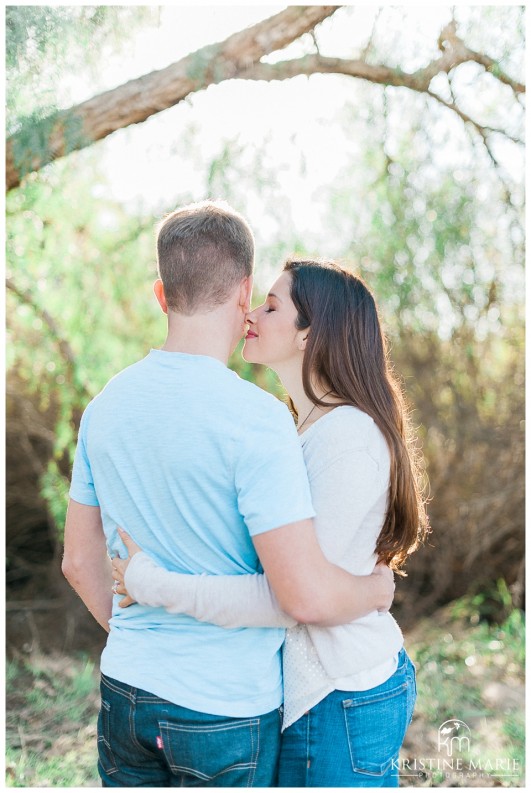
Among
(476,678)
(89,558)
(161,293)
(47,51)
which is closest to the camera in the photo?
(161,293)

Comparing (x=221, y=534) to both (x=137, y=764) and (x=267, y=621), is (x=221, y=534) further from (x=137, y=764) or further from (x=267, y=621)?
(x=137, y=764)

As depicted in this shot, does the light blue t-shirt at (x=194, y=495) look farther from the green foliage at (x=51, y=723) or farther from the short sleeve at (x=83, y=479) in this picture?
the green foliage at (x=51, y=723)

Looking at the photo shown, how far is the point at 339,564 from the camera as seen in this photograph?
153 centimetres

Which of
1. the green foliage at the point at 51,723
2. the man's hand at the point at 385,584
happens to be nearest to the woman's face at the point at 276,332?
the man's hand at the point at 385,584

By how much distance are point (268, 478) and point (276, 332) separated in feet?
1.77

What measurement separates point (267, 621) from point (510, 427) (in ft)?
14.8

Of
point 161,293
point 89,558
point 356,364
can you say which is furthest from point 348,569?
point 161,293

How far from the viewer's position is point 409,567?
584cm

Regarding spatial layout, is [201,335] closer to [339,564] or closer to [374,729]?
[339,564]

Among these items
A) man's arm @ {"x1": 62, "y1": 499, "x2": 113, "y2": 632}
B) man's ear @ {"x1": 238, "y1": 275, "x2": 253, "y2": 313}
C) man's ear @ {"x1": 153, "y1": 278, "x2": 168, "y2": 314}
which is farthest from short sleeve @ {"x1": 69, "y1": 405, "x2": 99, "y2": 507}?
man's ear @ {"x1": 238, "y1": 275, "x2": 253, "y2": 313}

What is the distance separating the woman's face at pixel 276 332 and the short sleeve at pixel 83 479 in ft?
Answer: 1.43

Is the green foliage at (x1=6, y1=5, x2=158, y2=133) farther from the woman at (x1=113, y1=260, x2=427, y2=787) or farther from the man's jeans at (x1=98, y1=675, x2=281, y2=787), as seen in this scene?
the man's jeans at (x1=98, y1=675, x2=281, y2=787)

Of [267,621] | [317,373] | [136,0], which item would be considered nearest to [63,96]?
[136,0]

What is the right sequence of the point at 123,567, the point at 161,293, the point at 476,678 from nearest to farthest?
the point at 123,567 < the point at 161,293 < the point at 476,678
